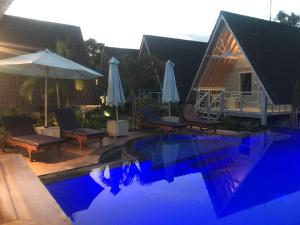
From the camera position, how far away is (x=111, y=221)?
5.48 m

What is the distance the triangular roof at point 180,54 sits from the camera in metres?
24.6

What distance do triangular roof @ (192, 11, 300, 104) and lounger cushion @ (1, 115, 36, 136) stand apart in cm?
1109

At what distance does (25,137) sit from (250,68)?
1483 cm

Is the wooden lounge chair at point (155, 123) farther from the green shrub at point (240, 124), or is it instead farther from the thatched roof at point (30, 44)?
the thatched roof at point (30, 44)

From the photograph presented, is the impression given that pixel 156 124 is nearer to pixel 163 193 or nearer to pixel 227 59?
pixel 163 193

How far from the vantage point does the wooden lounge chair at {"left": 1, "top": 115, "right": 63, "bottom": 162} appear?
8.38 metres

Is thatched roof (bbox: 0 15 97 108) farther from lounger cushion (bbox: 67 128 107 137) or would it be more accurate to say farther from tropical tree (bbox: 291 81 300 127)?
tropical tree (bbox: 291 81 300 127)

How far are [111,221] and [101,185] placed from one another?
1782 millimetres

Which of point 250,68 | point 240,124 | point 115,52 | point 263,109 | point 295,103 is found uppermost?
point 115,52

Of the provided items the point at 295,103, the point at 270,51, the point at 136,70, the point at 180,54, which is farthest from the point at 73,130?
the point at 180,54

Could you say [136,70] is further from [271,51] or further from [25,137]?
[25,137]

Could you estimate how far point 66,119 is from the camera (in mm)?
10789

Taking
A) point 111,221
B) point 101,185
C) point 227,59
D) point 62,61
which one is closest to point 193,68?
point 227,59

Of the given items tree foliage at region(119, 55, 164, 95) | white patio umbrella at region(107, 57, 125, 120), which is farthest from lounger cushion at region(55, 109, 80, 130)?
tree foliage at region(119, 55, 164, 95)
